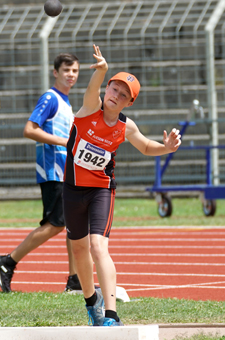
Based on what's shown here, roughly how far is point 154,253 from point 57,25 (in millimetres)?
11009

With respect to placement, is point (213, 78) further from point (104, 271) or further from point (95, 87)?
point (104, 271)

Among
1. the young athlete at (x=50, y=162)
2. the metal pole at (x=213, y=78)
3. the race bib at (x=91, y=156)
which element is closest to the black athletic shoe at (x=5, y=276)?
the young athlete at (x=50, y=162)

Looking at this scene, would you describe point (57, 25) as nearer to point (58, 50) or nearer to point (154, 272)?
point (58, 50)

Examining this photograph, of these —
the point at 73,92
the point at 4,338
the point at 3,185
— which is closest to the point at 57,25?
the point at 73,92

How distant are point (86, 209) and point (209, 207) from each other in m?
9.92

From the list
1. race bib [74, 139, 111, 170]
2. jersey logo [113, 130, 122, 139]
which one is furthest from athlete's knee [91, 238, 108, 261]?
jersey logo [113, 130, 122, 139]

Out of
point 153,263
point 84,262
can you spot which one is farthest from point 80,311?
point 153,263

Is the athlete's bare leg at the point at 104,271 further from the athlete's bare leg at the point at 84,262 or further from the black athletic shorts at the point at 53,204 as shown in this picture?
the black athletic shorts at the point at 53,204

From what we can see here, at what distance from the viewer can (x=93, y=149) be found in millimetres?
4848

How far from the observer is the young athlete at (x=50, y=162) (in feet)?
21.6

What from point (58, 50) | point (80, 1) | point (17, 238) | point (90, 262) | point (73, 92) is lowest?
point (17, 238)

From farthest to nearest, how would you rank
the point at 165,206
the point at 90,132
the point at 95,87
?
the point at 165,206 < the point at 90,132 < the point at 95,87

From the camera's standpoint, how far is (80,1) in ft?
69.5

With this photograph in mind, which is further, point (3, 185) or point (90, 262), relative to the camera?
point (3, 185)
